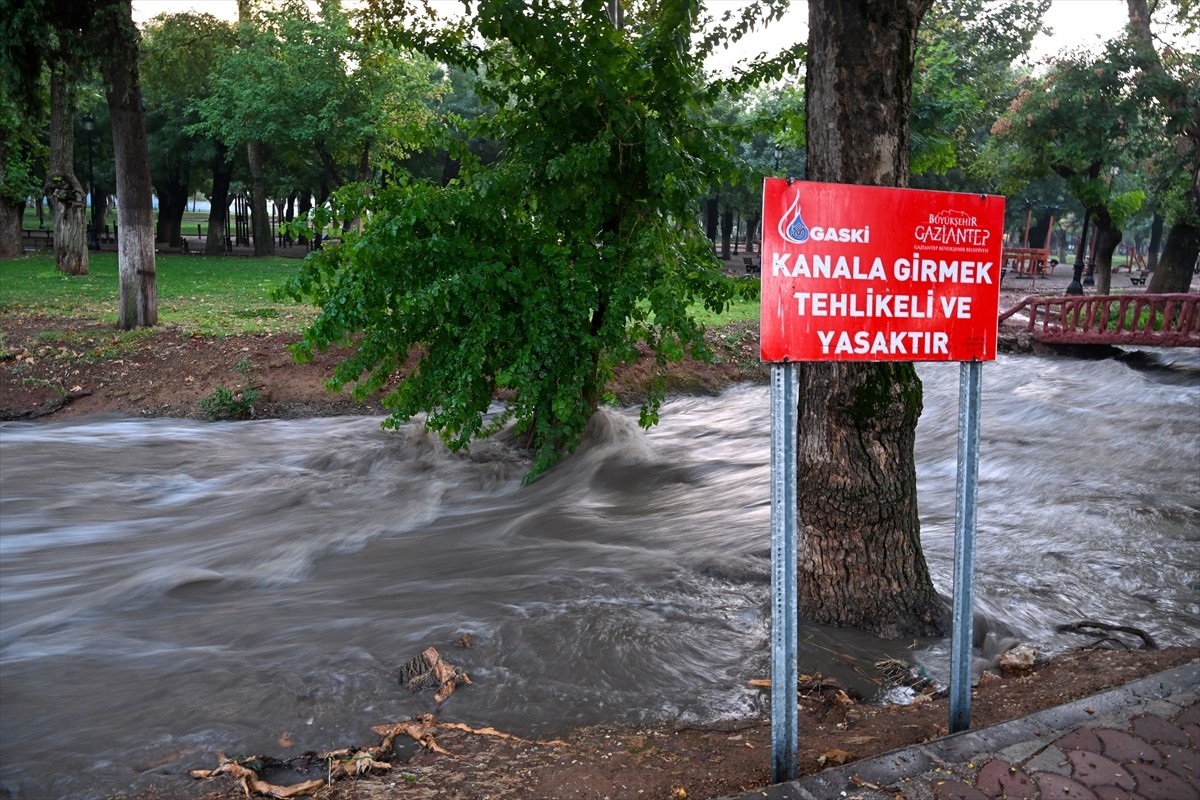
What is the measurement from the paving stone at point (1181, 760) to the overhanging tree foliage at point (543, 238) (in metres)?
4.77

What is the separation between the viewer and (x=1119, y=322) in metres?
17.2

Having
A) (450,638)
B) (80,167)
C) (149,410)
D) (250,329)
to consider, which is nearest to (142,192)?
(250,329)

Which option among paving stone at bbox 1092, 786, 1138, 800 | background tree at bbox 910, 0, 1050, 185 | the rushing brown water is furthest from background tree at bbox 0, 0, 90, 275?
background tree at bbox 910, 0, 1050, 185

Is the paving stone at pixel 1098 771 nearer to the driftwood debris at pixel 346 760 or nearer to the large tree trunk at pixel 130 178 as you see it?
the driftwood debris at pixel 346 760

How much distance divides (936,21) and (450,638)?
1078 inches

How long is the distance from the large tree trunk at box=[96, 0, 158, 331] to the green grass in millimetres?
614

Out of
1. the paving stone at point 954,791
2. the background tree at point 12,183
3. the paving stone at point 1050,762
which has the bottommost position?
the paving stone at point 954,791

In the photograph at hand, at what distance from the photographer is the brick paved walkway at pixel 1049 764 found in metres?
3.52

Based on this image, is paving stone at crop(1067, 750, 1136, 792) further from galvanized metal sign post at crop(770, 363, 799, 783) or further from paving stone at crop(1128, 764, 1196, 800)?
galvanized metal sign post at crop(770, 363, 799, 783)

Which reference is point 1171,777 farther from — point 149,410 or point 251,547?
point 149,410

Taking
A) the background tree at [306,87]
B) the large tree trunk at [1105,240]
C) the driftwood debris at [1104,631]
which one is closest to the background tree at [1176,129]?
the large tree trunk at [1105,240]

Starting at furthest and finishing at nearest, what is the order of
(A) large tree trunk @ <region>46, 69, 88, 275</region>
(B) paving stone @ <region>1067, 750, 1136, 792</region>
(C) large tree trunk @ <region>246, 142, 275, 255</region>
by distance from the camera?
(C) large tree trunk @ <region>246, 142, 275, 255</region>
(A) large tree trunk @ <region>46, 69, 88, 275</region>
(B) paving stone @ <region>1067, 750, 1136, 792</region>

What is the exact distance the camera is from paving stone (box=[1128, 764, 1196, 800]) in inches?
138

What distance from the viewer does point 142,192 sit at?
14703 millimetres
